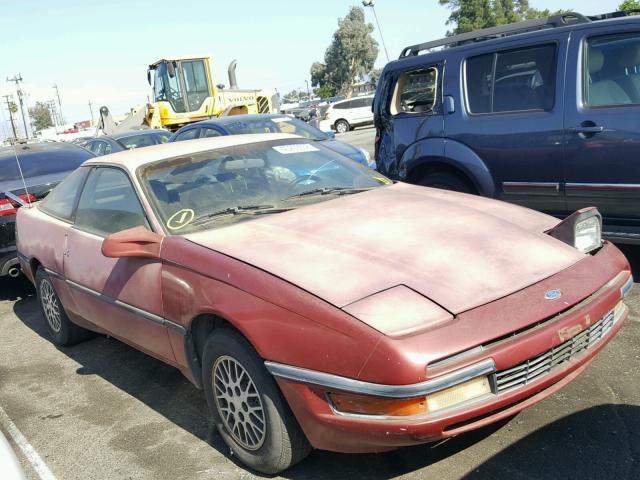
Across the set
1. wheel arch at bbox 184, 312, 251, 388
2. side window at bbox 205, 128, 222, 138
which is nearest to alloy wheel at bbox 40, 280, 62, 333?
wheel arch at bbox 184, 312, 251, 388

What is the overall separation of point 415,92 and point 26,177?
163 inches

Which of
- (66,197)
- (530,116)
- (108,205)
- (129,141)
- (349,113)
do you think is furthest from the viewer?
(349,113)

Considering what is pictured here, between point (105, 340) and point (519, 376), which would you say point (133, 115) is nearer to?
point (105, 340)

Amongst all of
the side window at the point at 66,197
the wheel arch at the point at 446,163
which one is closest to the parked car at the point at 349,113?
the wheel arch at the point at 446,163

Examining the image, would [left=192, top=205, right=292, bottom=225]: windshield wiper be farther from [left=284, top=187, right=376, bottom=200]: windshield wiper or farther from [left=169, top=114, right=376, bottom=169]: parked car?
[left=169, top=114, right=376, bottom=169]: parked car

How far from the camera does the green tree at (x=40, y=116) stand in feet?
317

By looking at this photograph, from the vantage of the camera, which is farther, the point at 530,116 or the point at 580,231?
the point at 530,116

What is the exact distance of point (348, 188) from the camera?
3992 millimetres

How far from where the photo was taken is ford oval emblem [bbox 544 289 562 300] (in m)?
2.63

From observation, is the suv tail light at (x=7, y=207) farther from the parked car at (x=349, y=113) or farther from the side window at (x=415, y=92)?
the parked car at (x=349, y=113)

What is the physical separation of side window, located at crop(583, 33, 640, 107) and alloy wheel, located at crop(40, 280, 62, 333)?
434 cm

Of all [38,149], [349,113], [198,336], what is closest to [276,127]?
[38,149]

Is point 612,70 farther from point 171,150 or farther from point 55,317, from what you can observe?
point 55,317

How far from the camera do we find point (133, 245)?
3340 millimetres
